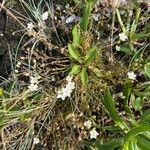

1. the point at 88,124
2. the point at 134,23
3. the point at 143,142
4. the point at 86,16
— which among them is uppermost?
the point at 86,16

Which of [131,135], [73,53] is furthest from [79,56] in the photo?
[131,135]

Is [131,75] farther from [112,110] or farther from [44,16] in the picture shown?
[44,16]

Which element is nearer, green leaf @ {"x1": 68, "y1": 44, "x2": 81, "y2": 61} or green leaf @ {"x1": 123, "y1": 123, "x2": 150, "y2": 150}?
green leaf @ {"x1": 123, "y1": 123, "x2": 150, "y2": 150}

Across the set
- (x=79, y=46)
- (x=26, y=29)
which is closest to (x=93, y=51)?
(x=79, y=46)

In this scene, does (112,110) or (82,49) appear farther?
(82,49)

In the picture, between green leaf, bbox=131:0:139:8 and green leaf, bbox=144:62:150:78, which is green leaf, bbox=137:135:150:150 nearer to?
green leaf, bbox=144:62:150:78

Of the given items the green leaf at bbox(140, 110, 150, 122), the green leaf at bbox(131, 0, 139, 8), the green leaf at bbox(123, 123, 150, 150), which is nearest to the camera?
the green leaf at bbox(123, 123, 150, 150)

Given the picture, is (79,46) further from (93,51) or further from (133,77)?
(133,77)

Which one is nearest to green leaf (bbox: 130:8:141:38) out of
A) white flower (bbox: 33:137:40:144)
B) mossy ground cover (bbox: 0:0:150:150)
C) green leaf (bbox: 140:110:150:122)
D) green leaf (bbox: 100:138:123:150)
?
mossy ground cover (bbox: 0:0:150:150)

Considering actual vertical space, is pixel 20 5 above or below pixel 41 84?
above
